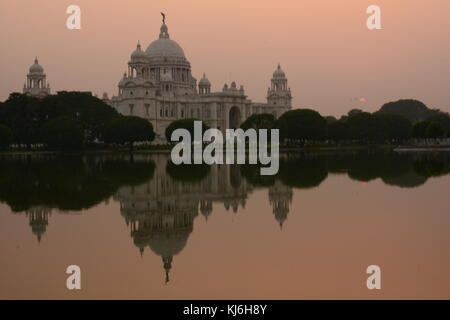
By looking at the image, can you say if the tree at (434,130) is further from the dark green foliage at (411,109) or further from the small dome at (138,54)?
the dark green foliage at (411,109)

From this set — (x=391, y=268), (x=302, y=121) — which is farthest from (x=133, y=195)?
(x=302, y=121)

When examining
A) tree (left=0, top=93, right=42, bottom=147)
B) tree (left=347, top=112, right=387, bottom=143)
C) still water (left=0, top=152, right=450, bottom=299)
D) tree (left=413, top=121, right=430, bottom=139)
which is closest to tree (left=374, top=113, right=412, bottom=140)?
tree (left=347, top=112, right=387, bottom=143)

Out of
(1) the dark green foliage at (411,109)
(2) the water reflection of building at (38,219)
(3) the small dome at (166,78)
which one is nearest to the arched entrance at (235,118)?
(3) the small dome at (166,78)

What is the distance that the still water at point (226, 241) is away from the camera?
11852 mm

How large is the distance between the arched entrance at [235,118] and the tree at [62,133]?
152ft

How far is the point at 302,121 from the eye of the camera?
279 ft

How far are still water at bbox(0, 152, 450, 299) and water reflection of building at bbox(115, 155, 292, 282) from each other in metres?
0.05

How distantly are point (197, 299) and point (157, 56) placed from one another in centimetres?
10388

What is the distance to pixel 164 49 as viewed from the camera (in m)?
113

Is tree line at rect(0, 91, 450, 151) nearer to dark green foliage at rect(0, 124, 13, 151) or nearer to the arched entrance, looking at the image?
dark green foliage at rect(0, 124, 13, 151)

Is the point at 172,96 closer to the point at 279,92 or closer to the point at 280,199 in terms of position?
the point at 279,92

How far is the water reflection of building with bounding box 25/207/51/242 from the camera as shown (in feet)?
57.1

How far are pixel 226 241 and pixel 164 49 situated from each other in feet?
328

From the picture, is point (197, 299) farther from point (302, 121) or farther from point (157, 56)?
point (157, 56)
